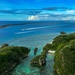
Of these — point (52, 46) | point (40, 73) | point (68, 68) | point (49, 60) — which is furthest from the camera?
point (52, 46)

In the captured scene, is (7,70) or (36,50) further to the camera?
(36,50)

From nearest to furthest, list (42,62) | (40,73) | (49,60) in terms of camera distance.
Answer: (40,73) → (42,62) → (49,60)

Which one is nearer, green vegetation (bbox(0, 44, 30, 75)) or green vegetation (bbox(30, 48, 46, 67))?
green vegetation (bbox(0, 44, 30, 75))

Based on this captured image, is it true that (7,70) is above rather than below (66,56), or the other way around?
below

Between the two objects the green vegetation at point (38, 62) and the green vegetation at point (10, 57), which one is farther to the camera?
the green vegetation at point (38, 62)

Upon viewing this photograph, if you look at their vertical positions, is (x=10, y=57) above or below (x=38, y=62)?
above

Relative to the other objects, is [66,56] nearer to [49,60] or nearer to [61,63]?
[61,63]

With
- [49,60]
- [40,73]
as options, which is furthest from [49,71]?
[49,60]
